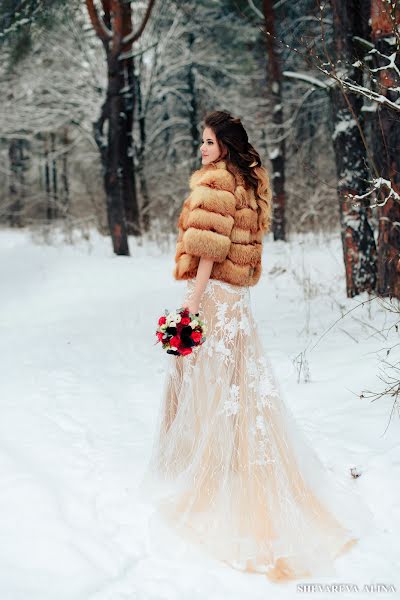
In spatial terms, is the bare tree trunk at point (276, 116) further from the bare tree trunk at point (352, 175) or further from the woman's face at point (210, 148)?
the woman's face at point (210, 148)

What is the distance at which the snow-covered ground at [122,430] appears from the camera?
2594 mm

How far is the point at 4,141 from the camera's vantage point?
2752cm

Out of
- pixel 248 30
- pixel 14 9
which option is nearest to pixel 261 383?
pixel 14 9

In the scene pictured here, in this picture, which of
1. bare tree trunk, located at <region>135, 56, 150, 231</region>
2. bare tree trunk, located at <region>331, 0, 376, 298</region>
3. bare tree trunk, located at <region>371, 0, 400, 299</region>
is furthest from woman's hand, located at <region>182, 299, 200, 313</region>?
bare tree trunk, located at <region>135, 56, 150, 231</region>

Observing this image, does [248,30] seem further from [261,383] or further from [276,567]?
[276,567]

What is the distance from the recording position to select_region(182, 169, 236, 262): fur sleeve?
3035mm

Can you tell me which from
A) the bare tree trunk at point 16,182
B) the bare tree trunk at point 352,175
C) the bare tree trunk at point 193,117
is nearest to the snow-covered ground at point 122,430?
the bare tree trunk at point 352,175

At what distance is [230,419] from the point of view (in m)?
3.18

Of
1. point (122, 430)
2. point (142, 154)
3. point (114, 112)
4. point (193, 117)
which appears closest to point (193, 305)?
point (122, 430)

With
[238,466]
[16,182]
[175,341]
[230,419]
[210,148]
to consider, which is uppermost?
[16,182]

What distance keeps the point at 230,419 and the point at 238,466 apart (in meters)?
0.26

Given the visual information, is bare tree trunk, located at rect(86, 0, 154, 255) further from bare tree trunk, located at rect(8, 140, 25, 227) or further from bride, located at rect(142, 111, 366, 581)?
bare tree trunk, located at rect(8, 140, 25, 227)

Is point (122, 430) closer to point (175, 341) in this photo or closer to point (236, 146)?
point (175, 341)

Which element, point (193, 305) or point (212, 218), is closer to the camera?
point (212, 218)
